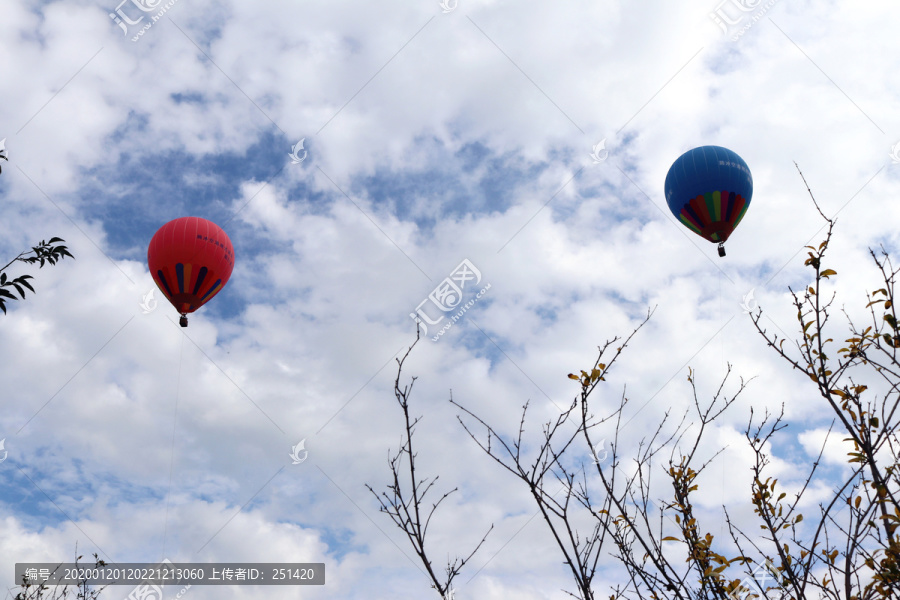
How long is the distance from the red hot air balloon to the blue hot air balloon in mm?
10990

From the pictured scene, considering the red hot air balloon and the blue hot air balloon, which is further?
the blue hot air balloon

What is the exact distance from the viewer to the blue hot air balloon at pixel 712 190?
13344mm

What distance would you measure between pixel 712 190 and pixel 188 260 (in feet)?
Result: 39.3

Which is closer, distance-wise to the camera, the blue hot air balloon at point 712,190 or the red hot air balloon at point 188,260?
the red hot air balloon at point 188,260

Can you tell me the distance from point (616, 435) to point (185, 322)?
12863 mm

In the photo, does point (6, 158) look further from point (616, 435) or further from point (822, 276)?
point (822, 276)

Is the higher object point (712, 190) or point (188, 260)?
point (712, 190)

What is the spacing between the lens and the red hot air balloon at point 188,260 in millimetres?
13125

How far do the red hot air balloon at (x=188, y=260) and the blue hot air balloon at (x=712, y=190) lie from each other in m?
11.0

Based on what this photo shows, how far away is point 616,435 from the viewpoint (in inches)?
141

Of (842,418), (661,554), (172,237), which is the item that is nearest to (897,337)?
(842,418)

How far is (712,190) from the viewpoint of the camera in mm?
13344

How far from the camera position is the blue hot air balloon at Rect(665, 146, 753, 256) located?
1334cm

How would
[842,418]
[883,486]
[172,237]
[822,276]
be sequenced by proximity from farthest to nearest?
[172,237], [822,276], [842,418], [883,486]
